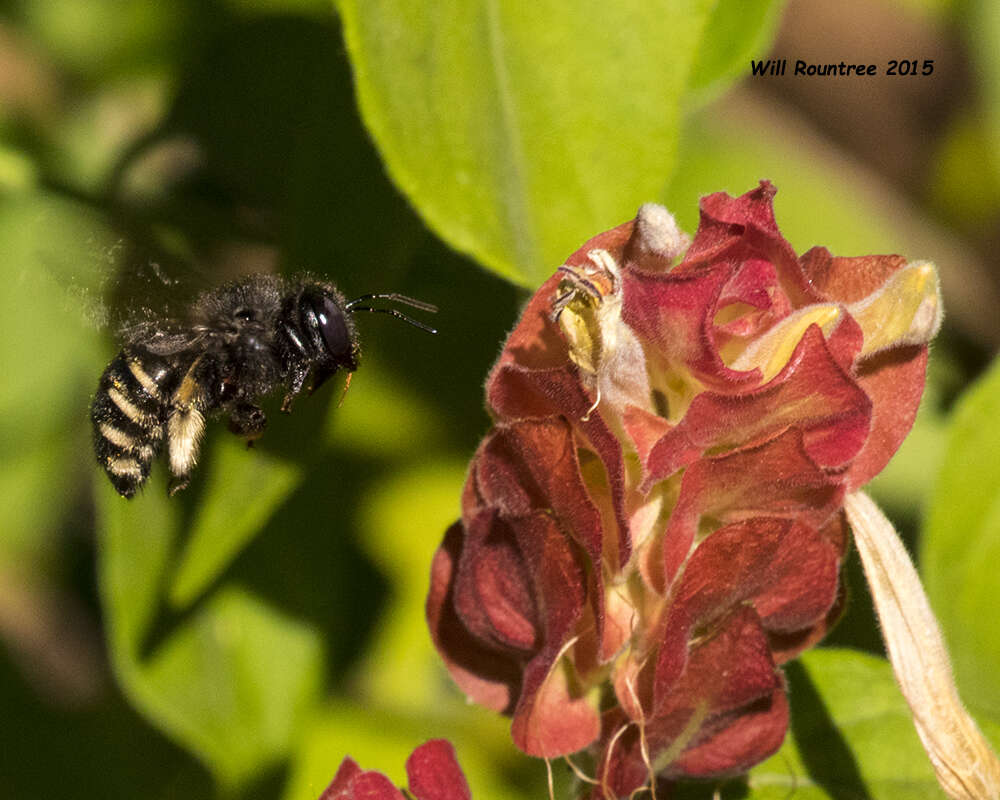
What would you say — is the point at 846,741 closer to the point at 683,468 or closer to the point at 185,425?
the point at 683,468

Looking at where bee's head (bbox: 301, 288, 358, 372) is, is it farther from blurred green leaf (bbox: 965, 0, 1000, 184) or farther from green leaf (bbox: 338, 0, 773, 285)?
blurred green leaf (bbox: 965, 0, 1000, 184)

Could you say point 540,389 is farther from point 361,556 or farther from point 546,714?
point 361,556

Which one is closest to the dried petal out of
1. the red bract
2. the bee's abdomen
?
the red bract

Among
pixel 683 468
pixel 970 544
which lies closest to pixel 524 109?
pixel 683 468

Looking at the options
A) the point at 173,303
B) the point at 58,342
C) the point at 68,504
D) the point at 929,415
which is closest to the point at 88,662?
the point at 68,504

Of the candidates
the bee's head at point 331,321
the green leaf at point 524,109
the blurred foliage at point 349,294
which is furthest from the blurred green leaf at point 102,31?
the green leaf at point 524,109
